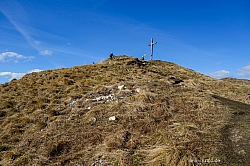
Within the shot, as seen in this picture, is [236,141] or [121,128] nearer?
[236,141]

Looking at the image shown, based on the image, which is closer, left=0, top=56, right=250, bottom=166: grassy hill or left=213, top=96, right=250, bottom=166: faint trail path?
left=213, top=96, right=250, bottom=166: faint trail path

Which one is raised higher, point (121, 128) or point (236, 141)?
point (121, 128)

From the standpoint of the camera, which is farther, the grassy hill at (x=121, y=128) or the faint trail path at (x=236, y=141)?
the grassy hill at (x=121, y=128)

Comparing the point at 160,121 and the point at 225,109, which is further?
the point at 225,109

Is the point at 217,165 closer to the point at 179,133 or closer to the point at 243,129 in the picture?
the point at 179,133

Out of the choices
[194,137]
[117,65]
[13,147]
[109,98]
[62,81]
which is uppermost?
[117,65]

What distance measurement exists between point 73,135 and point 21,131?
2.51m

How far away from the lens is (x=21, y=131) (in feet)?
23.8

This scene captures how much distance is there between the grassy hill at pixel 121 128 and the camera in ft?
16.0

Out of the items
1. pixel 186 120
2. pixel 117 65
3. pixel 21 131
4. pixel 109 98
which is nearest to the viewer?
pixel 186 120

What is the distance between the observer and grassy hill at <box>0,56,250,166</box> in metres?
4.87

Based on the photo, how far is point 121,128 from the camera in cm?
660

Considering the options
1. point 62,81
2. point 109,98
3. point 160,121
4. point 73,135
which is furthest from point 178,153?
point 62,81

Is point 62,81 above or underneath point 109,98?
above
